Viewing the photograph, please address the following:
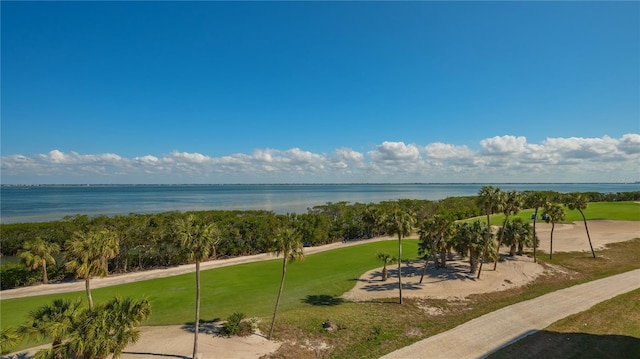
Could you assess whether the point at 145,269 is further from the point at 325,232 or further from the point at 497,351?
the point at 497,351

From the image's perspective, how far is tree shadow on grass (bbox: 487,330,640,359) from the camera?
60.6 feet

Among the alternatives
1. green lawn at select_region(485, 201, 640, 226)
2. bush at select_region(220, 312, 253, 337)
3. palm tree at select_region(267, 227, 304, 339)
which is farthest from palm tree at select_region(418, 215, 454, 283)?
green lawn at select_region(485, 201, 640, 226)

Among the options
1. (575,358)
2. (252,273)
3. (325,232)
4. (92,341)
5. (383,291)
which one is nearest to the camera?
(92,341)

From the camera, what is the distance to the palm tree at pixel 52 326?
610 inches

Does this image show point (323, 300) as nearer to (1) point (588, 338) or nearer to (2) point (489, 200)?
(1) point (588, 338)

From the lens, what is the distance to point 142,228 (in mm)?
46875

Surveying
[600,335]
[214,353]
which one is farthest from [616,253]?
[214,353]

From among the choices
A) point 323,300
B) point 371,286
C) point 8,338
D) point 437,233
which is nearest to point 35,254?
point 8,338

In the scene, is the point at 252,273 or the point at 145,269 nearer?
the point at 252,273

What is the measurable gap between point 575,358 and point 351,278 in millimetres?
22129

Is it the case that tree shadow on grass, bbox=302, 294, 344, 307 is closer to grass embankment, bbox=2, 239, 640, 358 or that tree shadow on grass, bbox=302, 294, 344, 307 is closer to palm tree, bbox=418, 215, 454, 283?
grass embankment, bbox=2, 239, 640, 358

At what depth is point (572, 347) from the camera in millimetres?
19266

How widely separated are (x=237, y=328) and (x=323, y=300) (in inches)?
404

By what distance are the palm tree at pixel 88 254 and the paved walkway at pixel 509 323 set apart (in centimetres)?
1962
